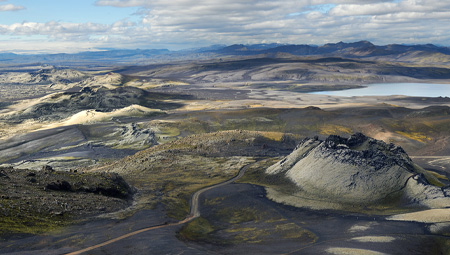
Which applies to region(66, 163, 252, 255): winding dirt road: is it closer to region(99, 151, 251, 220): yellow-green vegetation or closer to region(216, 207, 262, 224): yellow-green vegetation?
region(99, 151, 251, 220): yellow-green vegetation

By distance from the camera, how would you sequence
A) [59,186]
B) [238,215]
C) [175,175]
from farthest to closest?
[175,175]
[59,186]
[238,215]

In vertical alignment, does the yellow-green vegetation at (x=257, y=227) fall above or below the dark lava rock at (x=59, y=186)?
below

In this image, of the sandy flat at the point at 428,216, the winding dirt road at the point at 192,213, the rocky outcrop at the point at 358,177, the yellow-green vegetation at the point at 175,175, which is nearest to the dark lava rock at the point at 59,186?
the yellow-green vegetation at the point at 175,175

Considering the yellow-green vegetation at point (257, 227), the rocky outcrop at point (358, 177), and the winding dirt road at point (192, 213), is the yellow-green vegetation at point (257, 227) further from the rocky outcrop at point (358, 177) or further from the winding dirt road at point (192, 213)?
the rocky outcrop at point (358, 177)

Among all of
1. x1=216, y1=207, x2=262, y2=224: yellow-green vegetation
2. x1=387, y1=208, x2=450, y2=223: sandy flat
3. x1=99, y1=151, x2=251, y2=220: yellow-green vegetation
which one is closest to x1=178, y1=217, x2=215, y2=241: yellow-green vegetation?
x1=99, y1=151, x2=251, y2=220: yellow-green vegetation

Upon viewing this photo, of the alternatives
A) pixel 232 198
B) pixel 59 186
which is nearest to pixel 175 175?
pixel 232 198

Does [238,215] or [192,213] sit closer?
[238,215]

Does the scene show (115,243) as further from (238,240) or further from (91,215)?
(238,240)

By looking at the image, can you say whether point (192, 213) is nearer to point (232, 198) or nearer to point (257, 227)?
point (232, 198)
